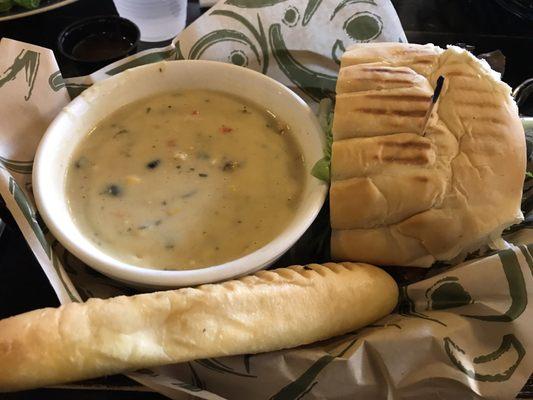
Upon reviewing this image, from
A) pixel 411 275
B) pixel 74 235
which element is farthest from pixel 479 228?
pixel 74 235

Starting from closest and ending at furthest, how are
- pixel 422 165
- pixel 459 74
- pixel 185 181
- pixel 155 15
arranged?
1. pixel 422 165
2. pixel 459 74
3. pixel 185 181
4. pixel 155 15

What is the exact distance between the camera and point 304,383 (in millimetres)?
1547

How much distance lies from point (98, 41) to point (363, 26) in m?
1.17

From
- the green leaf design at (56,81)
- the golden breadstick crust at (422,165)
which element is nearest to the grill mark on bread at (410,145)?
the golden breadstick crust at (422,165)

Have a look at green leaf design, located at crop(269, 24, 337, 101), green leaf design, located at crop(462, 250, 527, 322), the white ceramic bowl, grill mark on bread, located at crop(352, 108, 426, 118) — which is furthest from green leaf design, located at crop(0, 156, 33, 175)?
green leaf design, located at crop(462, 250, 527, 322)

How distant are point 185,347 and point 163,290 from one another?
28 cm

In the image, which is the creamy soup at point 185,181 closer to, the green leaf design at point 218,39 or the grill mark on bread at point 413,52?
the green leaf design at point 218,39

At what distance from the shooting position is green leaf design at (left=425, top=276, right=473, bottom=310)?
1692 mm

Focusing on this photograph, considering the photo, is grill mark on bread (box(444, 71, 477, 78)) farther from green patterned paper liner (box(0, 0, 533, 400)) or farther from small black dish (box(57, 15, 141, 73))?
small black dish (box(57, 15, 141, 73))

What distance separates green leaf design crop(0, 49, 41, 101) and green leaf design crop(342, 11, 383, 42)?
3.97ft

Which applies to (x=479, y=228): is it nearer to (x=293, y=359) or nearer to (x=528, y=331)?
(x=528, y=331)

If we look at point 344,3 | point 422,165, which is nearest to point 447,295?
point 422,165

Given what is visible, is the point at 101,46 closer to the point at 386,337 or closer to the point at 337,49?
the point at 337,49

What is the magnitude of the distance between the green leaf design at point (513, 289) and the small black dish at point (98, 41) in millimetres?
1703
